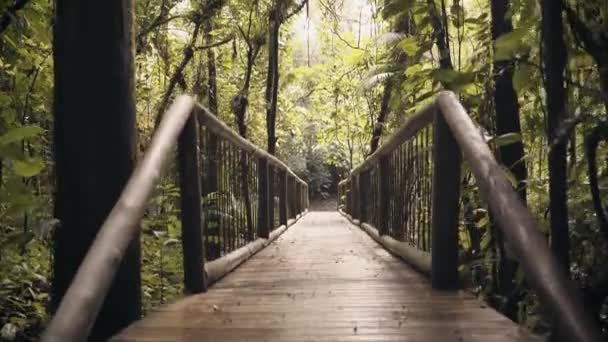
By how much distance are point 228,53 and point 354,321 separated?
8681 mm

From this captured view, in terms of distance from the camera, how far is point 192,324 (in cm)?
260

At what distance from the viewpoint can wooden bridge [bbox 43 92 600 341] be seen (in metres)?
1.84

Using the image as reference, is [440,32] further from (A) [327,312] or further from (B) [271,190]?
(B) [271,190]

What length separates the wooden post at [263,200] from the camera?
6504 millimetres

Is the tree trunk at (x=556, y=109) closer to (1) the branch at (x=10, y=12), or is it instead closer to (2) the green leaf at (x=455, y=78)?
(2) the green leaf at (x=455, y=78)

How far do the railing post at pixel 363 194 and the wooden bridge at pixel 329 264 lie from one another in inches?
122

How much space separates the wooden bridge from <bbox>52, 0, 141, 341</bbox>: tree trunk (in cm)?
15

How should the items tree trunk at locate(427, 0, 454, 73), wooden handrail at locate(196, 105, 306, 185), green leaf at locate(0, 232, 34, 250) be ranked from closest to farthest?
green leaf at locate(0, 232, 34, 250) → wooden handrail at locate(196, 105, 306, 185) → tree trunk at locate(427, 0, 454, 73)

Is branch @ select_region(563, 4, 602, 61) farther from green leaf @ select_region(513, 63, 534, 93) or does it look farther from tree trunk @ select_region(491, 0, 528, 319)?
tree trunk @ select_region(491, 0, 528, 319)

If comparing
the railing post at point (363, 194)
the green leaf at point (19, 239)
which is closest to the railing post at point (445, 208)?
the green leaf at point (19, 239)

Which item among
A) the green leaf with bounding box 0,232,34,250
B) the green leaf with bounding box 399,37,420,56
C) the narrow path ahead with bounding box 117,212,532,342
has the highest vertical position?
the green leaf with bounding box 399,37,420,56

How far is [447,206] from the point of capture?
325 centimetres

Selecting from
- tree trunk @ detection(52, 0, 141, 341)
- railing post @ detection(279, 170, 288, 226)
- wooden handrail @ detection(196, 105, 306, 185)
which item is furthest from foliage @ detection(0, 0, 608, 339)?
railing post @ detection(279, 170, 288, 226)

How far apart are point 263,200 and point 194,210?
3.46 metres
